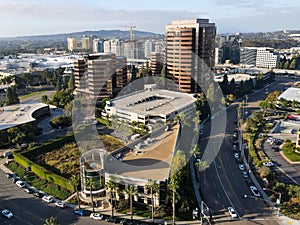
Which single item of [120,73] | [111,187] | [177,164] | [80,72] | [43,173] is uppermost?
[80,72]

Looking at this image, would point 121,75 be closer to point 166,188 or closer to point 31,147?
point 31,147

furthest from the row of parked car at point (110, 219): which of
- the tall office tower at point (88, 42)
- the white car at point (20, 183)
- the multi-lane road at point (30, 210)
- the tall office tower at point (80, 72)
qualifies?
the tall office tower at point (88, 42)

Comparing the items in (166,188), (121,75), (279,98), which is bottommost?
(166,188)

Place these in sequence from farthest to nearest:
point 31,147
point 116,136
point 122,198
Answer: point 116,136 → point 31,147 → point 122,198

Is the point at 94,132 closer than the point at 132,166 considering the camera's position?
No


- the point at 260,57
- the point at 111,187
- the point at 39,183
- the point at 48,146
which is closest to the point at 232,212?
the point at 111,187

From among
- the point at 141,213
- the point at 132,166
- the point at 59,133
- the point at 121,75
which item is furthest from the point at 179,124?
the point at 121,75

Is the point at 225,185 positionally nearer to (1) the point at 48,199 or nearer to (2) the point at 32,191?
(1) the point at 48,199

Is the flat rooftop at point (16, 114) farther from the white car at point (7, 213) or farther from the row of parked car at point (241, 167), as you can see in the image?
the row of parked car at point (241, 167)
